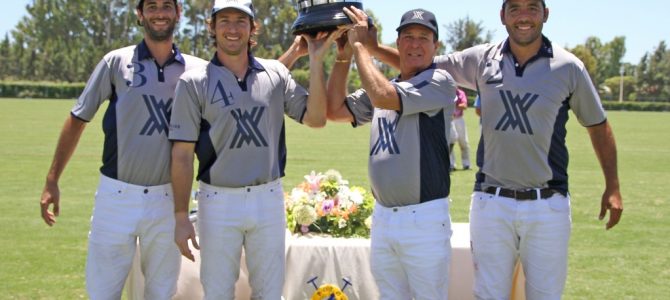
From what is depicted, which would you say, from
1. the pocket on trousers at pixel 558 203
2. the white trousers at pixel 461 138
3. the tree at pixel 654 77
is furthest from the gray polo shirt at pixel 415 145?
the tree at pixel 654 77

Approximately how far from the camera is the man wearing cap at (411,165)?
453 centimetres

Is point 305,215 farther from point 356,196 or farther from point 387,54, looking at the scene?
point 387,54

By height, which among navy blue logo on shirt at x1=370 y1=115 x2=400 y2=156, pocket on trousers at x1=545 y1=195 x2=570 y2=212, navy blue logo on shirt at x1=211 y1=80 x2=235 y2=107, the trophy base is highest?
the trophy base

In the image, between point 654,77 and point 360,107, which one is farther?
point 654,77

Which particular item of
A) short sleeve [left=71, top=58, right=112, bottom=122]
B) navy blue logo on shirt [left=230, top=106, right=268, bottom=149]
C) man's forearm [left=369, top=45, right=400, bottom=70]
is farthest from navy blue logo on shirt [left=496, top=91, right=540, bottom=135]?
short sleeve [left=71, top=58, right=112, bottom=122]

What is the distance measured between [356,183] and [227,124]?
9.17 m

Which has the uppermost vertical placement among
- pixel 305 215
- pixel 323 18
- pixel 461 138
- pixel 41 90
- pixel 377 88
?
pixel 323 18

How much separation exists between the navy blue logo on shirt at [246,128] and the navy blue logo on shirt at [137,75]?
0.65 metres

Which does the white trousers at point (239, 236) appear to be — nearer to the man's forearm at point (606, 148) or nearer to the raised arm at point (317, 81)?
the raised arm at point (317, 81)

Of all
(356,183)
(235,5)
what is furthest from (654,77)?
(235,5)

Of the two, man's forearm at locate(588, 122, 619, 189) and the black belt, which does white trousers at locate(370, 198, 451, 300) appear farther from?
man's forearm at locate(588, 122, 619, 189)

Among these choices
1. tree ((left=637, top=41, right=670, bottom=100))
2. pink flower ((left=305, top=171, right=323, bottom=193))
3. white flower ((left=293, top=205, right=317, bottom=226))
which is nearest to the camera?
white flower ((left=293, top=205, right=317, bottom=226))

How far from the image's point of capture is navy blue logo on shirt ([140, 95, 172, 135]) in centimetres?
471

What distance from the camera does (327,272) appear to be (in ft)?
19.2
